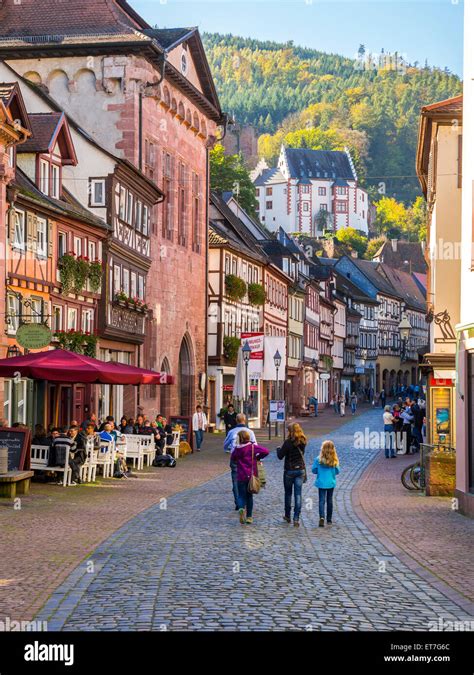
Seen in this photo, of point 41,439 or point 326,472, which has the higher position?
point 41,439

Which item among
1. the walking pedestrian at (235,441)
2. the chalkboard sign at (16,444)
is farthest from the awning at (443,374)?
the chalkboard sign at (16,444)

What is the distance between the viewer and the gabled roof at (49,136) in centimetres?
3419

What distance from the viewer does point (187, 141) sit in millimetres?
54062

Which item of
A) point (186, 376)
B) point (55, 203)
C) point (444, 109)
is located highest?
point (444, 109)

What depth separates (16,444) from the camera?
2355 cm

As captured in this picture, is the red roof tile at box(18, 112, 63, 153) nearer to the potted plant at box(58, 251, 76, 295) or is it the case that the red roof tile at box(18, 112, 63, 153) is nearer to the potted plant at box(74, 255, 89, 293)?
the potted plant at box(58, 251, 76, 295)

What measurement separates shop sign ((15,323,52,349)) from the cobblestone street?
5.99 m

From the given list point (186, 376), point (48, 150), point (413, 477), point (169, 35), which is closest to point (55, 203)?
point (48, 150)

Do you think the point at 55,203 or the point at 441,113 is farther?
the point at 55,203

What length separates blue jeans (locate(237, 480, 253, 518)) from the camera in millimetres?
18781

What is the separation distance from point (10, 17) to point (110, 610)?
40199mm

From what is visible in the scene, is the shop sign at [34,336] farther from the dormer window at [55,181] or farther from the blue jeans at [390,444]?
the blue jeans at [390,444]

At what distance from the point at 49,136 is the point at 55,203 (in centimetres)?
218

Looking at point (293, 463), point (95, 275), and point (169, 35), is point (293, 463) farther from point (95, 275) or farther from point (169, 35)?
point (169, 35)
